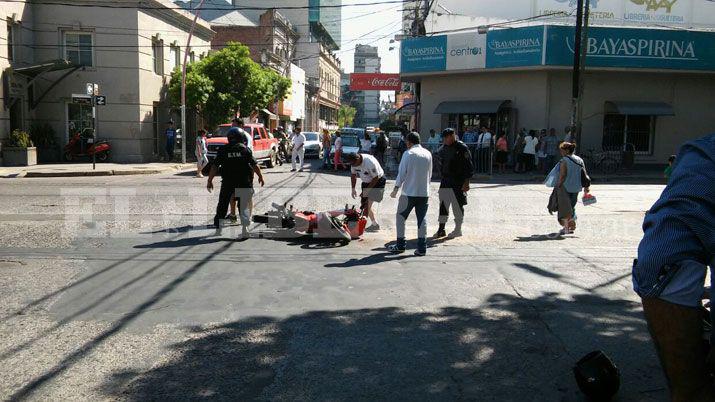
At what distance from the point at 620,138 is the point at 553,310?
891 inches

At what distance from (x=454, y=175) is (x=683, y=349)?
8.14 metres

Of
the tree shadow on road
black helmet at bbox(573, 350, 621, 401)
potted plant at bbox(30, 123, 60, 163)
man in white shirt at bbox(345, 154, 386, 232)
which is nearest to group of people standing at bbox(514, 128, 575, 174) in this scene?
man in white shirt at bbox(345, 154, 386, 232)

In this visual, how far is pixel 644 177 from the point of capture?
22.3 meters

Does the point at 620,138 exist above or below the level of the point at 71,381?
above

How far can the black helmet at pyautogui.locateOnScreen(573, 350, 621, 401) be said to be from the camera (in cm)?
362

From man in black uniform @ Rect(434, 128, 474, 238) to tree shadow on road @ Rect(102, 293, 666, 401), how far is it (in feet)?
14.1

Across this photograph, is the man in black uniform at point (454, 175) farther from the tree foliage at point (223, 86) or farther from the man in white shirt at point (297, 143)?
the tree foliage at point (223, 86)

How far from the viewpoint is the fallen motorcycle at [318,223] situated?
29.3ft

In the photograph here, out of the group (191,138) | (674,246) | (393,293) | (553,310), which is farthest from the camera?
(191,138)

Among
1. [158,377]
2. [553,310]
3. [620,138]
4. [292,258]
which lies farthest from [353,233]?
[620,138]

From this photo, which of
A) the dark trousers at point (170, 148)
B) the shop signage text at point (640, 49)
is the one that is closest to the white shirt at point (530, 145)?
the shop signage text at point (640, 49)

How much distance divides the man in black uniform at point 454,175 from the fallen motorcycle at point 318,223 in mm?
1480

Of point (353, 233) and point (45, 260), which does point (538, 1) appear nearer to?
point (353, 233)

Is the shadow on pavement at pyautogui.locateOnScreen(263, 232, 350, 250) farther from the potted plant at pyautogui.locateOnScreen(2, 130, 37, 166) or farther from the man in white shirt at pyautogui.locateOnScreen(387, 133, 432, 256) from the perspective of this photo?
the potted plant at pyautogui.locateOnScreen(2, 130, 37, 166)
